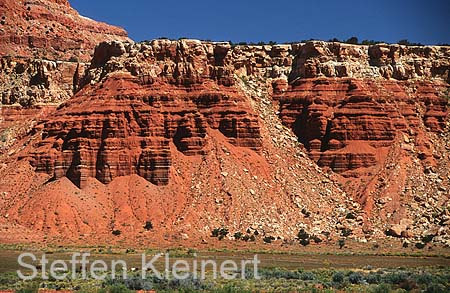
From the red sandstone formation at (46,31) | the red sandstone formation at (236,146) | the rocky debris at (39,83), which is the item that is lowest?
the red sandstone formation at (236,146)

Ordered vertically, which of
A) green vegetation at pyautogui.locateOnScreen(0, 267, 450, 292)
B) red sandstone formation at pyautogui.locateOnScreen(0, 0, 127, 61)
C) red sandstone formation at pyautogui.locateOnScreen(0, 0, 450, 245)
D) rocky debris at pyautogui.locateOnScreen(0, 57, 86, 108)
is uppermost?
red sandstone formation at pyautogui.locateOnScreen(0, 0, 127, 61)

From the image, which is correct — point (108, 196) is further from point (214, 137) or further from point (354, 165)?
point (354, 165)

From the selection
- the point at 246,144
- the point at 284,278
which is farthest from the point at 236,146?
the point at 284,278

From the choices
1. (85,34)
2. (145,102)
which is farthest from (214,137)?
(85,34)

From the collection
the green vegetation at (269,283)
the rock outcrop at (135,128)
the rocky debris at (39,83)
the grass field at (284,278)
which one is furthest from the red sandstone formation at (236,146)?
the green vegetation at (269,283)

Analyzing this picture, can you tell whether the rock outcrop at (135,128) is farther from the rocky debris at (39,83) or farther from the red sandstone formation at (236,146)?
the rocky debris at (39,83)

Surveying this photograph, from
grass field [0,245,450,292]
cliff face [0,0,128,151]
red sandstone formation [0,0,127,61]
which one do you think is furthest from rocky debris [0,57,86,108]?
grass field [0,245,450,292]

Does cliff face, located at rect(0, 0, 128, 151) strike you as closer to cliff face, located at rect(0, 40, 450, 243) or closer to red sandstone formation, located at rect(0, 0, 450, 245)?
red sandstone formation, located at rect(0, 0, 450, 245)

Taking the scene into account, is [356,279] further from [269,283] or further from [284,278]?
[269,283]

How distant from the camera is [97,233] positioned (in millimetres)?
72375

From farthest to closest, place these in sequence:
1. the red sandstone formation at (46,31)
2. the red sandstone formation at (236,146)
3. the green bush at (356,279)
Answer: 1. the red sandstone formation at (46,31)
2. the red sandstone formation at (236,146)
3. the green bush at (356,279)

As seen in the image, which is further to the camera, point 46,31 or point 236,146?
point 46,31

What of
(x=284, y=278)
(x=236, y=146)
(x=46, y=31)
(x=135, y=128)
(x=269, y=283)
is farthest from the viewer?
(x=46, y=31)

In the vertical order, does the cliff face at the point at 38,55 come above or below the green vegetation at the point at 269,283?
above
